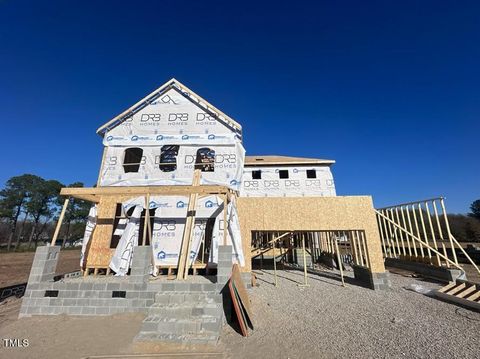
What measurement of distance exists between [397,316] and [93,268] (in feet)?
37.6

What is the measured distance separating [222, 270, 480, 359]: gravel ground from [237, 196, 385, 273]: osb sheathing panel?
93.1 inches

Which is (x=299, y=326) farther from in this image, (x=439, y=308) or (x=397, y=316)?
(x=439, y=308)

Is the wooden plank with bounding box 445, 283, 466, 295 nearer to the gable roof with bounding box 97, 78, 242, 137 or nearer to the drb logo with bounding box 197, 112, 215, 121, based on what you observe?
the gable roof with bounding box 97, 78, 242, 137

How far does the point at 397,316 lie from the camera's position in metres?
6.08

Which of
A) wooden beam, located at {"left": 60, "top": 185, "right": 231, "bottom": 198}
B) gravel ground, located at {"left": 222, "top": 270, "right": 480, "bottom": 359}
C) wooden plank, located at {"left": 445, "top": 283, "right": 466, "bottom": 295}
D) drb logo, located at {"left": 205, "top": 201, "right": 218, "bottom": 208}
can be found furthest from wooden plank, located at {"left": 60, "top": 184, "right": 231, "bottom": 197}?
wooden plank, located at {"left": 445, "top": 283, "right": 466, "bottom": 295}

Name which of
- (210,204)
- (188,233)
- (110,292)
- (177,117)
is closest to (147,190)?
(188,233)

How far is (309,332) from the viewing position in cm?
525

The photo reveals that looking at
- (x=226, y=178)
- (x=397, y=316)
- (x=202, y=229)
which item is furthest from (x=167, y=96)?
(x=397, y=316)

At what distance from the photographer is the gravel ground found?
4.39 meters

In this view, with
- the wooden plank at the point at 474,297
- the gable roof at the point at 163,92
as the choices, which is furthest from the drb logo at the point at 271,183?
the wooden plank at the point at 474,297

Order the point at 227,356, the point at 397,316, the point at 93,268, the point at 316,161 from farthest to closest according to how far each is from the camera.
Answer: the point at 316,161
the point at 93,268
the point at 397,316
the point at 227,356

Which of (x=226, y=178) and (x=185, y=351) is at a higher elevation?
(x=226, y=178)

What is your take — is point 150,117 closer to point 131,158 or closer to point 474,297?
point 131,158

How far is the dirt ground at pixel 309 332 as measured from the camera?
14.6 ft
